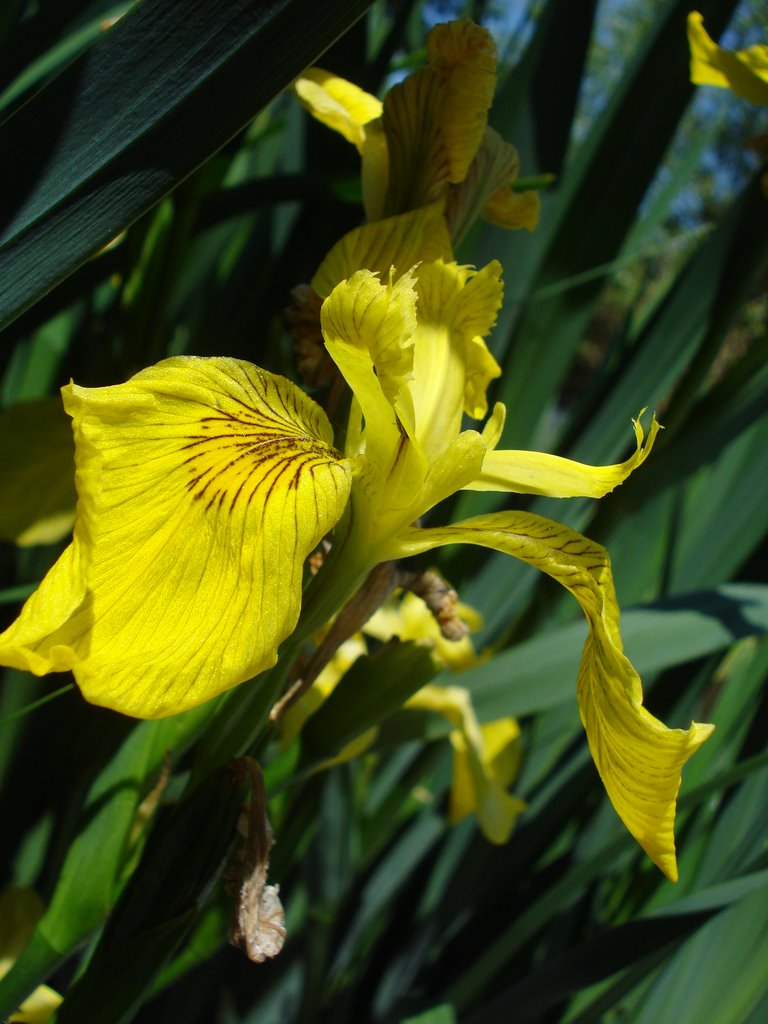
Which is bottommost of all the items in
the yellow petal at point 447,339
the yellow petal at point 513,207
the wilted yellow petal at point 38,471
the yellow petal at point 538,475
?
the wilted yellow petal at point 38,471

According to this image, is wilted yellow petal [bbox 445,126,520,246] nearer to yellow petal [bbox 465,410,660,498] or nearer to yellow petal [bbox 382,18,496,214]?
yellow petal [bbox 382,18,496,214]

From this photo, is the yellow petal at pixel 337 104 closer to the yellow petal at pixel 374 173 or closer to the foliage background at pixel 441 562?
the yellow petal at pixel 374 173

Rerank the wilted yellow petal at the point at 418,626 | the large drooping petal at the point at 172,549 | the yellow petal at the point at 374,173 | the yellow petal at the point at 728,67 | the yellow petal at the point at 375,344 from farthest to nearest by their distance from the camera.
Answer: the wilted yellow petal at the point at 418,626 < the yellow petal at the point at 728,67 < the yellow petal at the point at 374,173 < the yellow petal at the point at 375,344 < the large drooping petal at the point at 172,549

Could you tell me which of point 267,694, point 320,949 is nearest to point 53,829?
point 320,949

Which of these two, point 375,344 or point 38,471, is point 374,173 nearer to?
point 375,344

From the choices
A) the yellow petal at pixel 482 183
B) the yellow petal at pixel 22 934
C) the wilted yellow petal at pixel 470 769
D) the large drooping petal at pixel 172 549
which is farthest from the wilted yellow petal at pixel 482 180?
the yellow petal at pixel 22 934

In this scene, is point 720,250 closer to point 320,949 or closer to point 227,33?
point 227,33

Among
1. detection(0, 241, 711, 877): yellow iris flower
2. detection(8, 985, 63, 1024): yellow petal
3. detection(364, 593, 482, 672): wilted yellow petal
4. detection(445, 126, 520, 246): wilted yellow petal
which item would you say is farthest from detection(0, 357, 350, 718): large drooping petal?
detection(364, 593, 482, 672): wilted yellow petal
